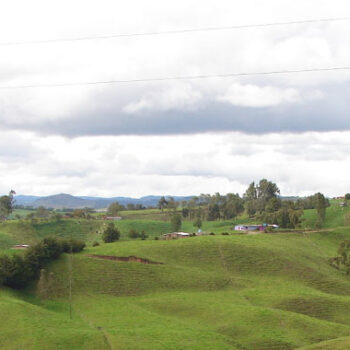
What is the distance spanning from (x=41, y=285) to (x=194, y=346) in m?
39.7

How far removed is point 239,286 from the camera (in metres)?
108

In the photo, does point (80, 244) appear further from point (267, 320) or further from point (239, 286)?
point (267, 320)

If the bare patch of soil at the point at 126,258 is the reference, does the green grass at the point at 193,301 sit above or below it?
below

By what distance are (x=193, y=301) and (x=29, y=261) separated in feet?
112

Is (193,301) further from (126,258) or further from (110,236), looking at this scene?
(110,236)

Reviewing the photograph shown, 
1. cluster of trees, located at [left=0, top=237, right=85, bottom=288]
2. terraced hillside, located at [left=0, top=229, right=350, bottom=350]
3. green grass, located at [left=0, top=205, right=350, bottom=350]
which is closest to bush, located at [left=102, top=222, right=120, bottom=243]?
green grass, located at [left=0, top=205, right=350, bottom=350]

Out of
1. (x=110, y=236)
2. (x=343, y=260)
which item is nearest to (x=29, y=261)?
(x=110, y=236)

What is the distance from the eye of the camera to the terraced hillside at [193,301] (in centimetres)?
7569

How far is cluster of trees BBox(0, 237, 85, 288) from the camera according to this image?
100625mm

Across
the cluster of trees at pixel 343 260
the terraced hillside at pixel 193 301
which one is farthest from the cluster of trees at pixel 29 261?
the cluster of trees at pixel 343 260

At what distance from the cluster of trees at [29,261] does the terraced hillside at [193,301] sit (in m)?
2.52

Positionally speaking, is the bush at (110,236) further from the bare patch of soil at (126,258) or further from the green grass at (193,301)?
the bare patch of soil at (126,258)

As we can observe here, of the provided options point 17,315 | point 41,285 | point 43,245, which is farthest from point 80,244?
point 17,315

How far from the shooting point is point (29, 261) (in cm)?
10562
